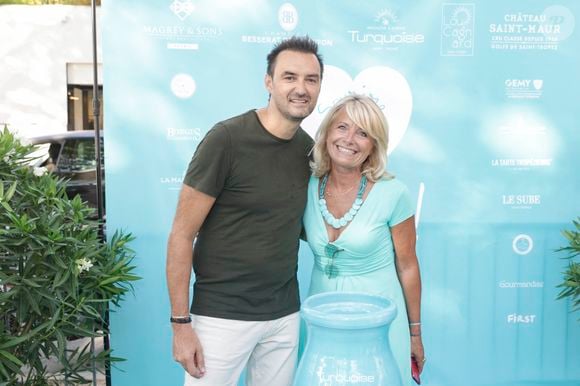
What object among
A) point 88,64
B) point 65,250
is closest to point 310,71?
point 65,250

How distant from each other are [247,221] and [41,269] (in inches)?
47.0

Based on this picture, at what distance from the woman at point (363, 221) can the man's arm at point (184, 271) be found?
15.8 inches

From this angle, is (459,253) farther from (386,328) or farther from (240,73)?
(386,328)

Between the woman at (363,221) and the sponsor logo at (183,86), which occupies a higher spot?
the sponsor logo at (183,86)

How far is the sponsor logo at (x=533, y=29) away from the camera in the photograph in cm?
323

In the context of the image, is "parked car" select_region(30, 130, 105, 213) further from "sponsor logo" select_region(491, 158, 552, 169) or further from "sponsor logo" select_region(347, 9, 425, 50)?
"sponsor logo" select_region(491, 158, 552, 169)

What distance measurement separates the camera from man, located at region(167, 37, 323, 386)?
1.98 m

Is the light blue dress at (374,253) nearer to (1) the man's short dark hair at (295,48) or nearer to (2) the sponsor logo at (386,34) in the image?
(1) the man's short dark hair at (295,48)

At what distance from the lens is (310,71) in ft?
6.75

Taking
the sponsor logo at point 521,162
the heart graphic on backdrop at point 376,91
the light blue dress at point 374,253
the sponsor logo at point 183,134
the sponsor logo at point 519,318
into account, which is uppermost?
the heart graphic on backdrop at point 376,91

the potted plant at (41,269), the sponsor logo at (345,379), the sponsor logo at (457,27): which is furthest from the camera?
the sponsor logo at (457,27)

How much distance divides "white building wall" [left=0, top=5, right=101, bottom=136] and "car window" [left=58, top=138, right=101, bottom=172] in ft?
13.6

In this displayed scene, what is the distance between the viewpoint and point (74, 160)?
4852 millimetres

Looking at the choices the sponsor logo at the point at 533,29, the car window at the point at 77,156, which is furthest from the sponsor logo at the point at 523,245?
the car window at the point at 77,156
